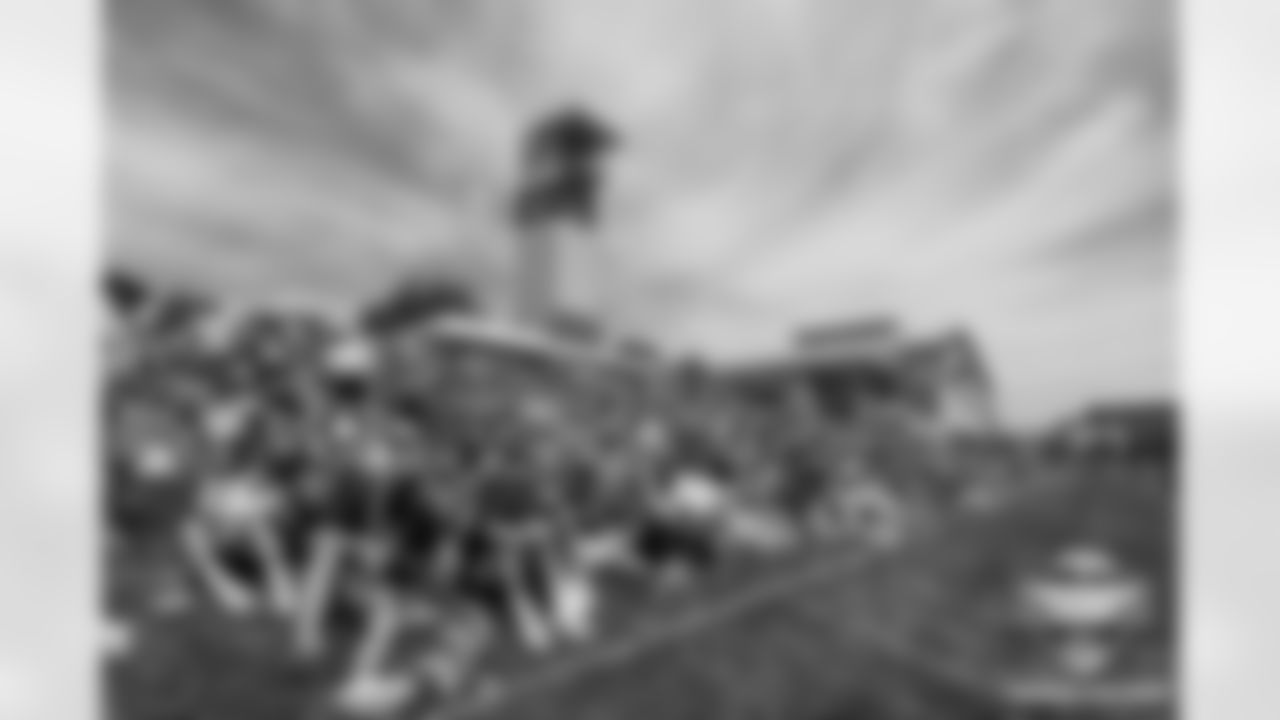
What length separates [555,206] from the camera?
4.83 ft

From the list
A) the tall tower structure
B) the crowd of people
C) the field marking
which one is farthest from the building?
the tall tower structure

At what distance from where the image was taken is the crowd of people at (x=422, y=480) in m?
1.36

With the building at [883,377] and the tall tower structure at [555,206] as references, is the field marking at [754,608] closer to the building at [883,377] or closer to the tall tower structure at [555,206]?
the building at [883,377]

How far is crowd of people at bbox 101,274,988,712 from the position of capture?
136cm

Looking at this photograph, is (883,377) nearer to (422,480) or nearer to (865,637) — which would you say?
(865,637)

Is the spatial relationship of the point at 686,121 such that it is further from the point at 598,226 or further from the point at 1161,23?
the point at 1161,23

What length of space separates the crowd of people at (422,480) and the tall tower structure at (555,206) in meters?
0.09

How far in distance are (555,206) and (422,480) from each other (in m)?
0.41

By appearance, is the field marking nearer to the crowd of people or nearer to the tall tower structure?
A: the crowd of people

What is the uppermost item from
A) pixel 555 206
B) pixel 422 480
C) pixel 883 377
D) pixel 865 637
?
pixel 555 206

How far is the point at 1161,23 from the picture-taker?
159cm

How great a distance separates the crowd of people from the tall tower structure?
0.31 ft

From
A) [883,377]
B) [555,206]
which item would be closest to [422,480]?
[555,206]

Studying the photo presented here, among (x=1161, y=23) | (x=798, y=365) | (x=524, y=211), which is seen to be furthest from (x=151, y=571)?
(x=1161, y=23)
